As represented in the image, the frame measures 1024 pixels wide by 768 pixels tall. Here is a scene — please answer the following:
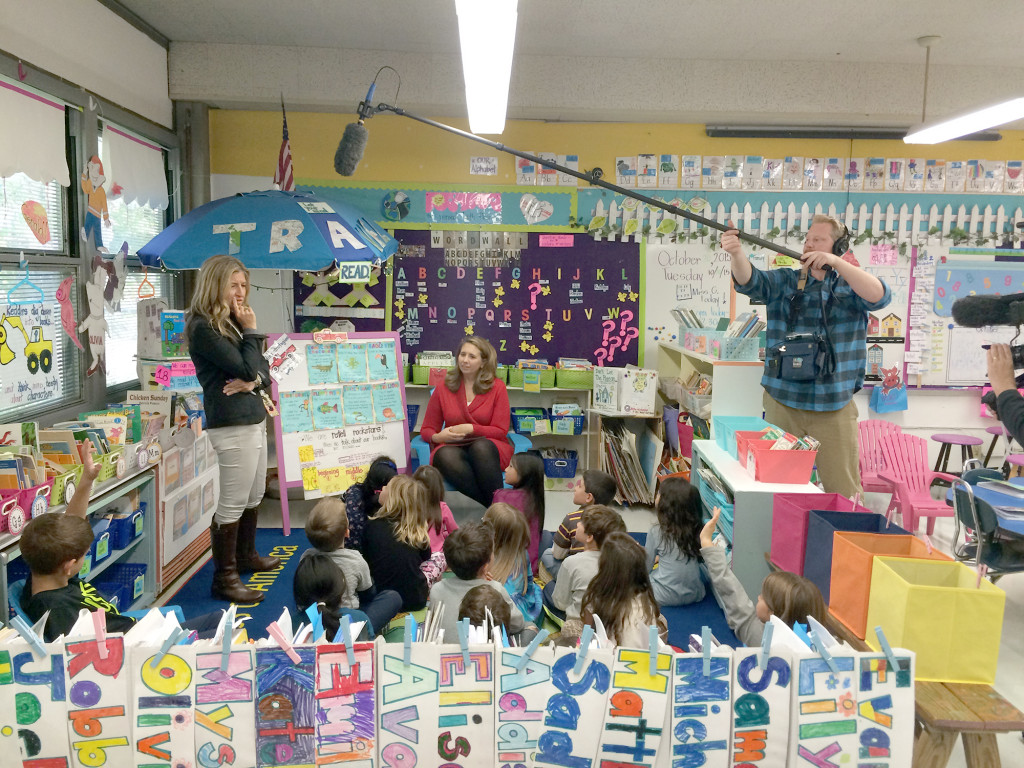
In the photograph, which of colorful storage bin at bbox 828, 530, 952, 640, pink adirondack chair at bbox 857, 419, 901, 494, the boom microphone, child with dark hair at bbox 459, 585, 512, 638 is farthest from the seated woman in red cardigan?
the boom microphone

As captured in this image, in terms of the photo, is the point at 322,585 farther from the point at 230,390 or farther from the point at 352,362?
the point at 352,362

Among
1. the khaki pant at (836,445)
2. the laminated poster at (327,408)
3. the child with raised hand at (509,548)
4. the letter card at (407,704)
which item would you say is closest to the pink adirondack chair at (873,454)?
the khaki pant at (836,445)

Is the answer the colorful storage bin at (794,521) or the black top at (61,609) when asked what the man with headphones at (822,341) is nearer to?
the colorful storage bin at (794,521)

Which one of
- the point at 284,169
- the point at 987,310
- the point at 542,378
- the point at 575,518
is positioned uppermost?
the point at 284,169

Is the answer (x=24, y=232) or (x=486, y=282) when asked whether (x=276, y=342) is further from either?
(x=486, y=282)

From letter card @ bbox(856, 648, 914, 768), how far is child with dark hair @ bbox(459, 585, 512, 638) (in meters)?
0.94

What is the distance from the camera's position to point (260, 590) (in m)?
3.57

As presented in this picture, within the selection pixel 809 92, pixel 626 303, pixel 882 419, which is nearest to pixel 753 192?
pixel 809 92

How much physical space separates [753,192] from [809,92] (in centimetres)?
74

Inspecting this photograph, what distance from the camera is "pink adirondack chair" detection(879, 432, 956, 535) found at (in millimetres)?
4539

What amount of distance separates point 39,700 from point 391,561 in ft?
5.89

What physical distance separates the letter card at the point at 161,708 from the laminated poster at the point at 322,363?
117 inches

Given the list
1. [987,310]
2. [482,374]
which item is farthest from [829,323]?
[482,374]

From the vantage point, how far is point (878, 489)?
15.7ft
